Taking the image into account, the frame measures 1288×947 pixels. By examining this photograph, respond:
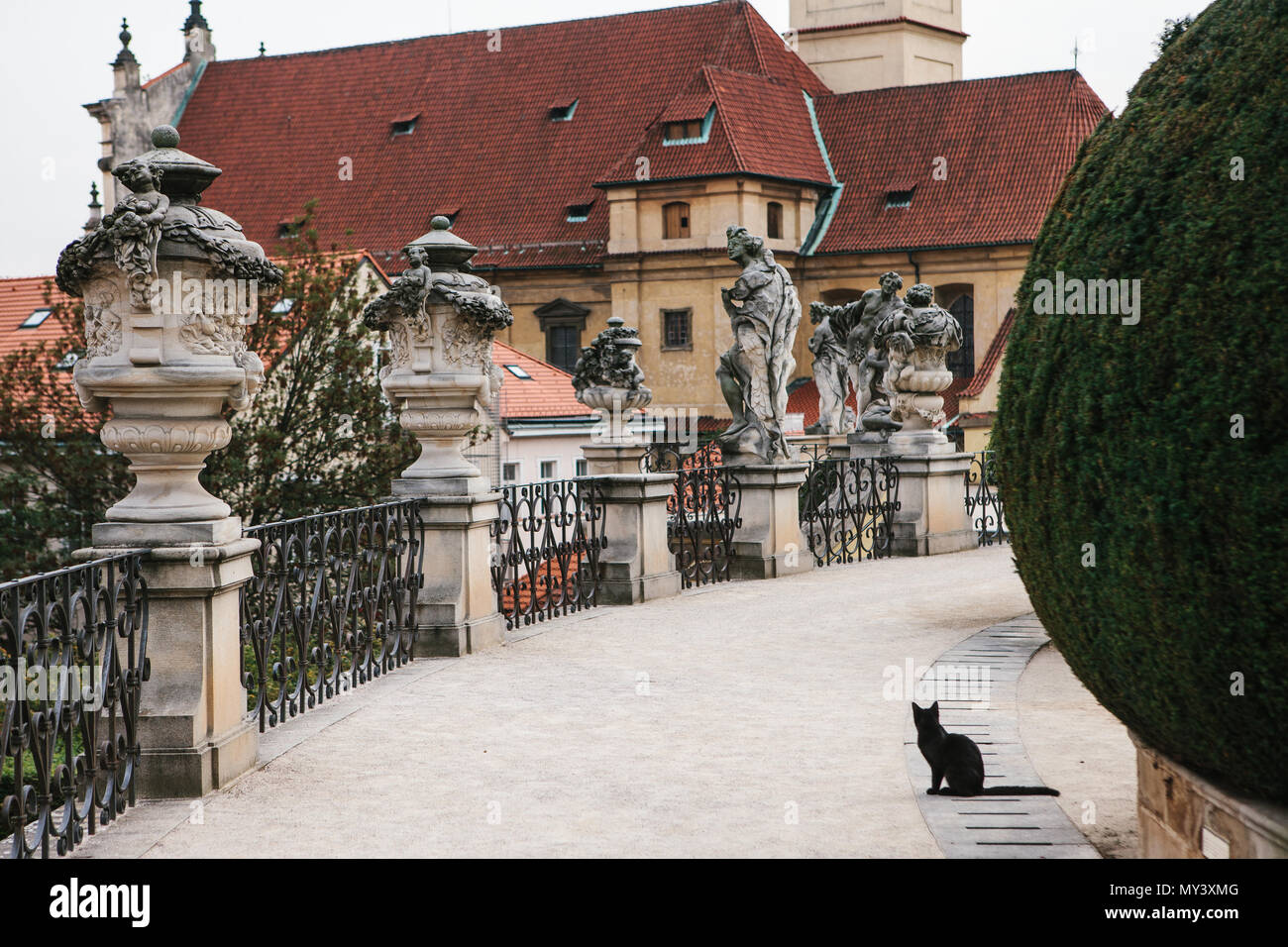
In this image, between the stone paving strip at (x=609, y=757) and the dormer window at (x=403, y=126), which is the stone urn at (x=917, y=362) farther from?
the dormer window at (x=403, y=126)

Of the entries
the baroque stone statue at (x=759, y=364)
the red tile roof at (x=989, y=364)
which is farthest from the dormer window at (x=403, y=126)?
the baroque stone statue at (x=759, y=364)

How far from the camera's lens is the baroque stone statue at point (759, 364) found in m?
15.5

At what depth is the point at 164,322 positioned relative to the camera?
22.2ft

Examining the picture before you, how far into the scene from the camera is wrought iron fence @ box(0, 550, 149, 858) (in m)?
5.62

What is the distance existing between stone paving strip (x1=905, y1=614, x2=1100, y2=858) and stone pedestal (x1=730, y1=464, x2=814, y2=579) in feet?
15.2

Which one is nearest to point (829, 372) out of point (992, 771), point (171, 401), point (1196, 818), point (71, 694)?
point (992, 771)

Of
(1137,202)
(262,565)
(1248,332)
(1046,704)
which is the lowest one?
(1046,704)

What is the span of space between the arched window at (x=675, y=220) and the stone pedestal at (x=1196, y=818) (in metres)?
46.0

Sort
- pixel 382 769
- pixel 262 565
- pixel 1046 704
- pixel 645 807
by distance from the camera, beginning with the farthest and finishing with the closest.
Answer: pixel 1046 704, pixel 262 565, pixel 382 769, pixel 645 807

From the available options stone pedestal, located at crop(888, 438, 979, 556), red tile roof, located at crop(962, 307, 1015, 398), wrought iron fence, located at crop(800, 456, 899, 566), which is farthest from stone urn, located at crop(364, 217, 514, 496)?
red tile roof, located at crop(962, 307, 1015, 398)
